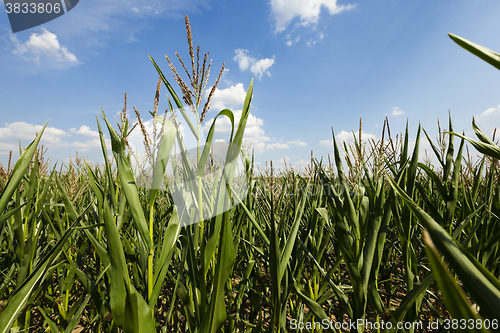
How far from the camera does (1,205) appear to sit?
674mm

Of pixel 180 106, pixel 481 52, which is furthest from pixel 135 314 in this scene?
pixel 481 52

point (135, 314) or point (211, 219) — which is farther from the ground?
point (211, 219)

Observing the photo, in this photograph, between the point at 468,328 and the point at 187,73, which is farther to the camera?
the point at 187,73

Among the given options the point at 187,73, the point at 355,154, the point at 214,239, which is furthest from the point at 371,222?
the point at 187,73

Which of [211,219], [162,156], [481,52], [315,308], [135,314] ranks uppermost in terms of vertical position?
[481,52]

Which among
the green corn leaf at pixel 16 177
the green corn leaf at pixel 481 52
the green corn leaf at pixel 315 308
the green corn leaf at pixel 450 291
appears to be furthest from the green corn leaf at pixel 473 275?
the green corn leaf at pixel 16 177

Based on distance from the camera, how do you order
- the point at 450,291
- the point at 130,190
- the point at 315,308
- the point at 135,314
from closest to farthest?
the point at 450,291, the point at 135,314, the point at 130,190, the point at 315,308

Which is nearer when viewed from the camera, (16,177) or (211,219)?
(16,177)

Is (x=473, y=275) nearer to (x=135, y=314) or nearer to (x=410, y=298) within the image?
(x=410, y=298)

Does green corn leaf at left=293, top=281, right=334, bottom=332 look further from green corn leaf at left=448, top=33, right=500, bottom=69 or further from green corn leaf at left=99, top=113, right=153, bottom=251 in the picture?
green corn leaf at left=448, top=33, right=500, bottom=69

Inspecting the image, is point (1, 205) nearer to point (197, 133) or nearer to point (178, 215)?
point (178, 215)

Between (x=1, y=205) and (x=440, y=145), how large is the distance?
211 cm

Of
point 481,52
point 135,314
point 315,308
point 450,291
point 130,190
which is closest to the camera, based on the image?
point 450,291

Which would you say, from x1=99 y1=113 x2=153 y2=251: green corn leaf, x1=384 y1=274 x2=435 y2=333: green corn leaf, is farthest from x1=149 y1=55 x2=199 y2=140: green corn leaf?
x1=384 y1=274 x2=435 y2=333: green corn leaf
